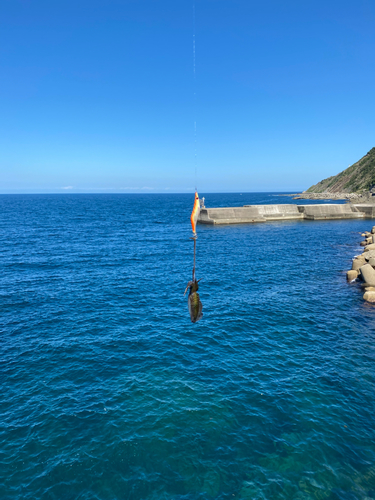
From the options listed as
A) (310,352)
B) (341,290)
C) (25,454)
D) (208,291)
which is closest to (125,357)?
(25,454)

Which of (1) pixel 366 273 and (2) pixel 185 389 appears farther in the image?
(1) pixel 366 273

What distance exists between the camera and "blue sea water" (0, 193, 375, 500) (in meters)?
12.6

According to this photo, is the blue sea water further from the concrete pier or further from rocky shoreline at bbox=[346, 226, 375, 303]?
the concrete pier

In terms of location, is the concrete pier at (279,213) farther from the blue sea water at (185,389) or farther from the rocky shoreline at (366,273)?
the blue sea water at (185,389)

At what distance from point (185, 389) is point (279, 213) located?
86411mm

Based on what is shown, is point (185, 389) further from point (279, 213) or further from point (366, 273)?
point (279, 213)

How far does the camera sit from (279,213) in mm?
97188

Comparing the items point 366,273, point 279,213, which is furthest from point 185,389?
point 279,213

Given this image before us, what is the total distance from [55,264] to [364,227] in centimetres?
7464

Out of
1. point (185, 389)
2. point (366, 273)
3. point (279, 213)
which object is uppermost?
point (279, 213)

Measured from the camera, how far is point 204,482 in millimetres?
12320

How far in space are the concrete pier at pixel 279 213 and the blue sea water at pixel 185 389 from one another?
170 feet

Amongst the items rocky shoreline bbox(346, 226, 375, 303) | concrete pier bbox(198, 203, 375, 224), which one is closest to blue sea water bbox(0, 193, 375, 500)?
rocky shoreline bbox(346, 226, 375, 303)

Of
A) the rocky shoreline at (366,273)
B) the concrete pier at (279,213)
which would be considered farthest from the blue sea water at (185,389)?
the concrete pier at (279,213)
